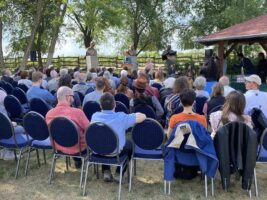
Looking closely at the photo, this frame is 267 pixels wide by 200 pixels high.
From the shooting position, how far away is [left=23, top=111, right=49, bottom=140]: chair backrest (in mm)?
4957

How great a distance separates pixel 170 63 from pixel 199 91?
259 inches

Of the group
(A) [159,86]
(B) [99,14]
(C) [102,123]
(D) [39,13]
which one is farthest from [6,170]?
(B) [99,14]

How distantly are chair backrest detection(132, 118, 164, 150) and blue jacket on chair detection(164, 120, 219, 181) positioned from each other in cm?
12

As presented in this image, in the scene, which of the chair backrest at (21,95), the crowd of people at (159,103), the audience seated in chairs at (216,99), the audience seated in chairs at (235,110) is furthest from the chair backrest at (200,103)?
the chair backrest at (21,95)

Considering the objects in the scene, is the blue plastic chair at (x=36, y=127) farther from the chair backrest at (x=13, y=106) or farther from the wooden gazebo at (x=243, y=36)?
the wooden gazebo at (x=243, y=36)

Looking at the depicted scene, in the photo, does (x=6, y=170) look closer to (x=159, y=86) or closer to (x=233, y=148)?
(x=233, y=148)

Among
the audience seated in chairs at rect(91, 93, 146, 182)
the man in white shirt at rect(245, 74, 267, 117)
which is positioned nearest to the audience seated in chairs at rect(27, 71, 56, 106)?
the audience seated in chairs at rect(91, 93, 146, 182)

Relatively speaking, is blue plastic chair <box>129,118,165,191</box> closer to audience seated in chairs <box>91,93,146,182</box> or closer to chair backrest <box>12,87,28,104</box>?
audience seated in chairs <box>91,93,146,182</box>

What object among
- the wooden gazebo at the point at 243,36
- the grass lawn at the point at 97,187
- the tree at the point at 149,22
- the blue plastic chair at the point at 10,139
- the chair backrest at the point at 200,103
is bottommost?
the grass lawn at the point at 97,187

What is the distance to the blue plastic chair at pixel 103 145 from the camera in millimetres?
4426

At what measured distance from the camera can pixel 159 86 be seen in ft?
26.8

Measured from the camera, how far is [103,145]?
178 inches

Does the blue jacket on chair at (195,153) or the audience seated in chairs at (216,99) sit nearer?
the blue jacket on chair at (195,153)

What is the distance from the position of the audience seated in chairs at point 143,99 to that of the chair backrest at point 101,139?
1.74m
